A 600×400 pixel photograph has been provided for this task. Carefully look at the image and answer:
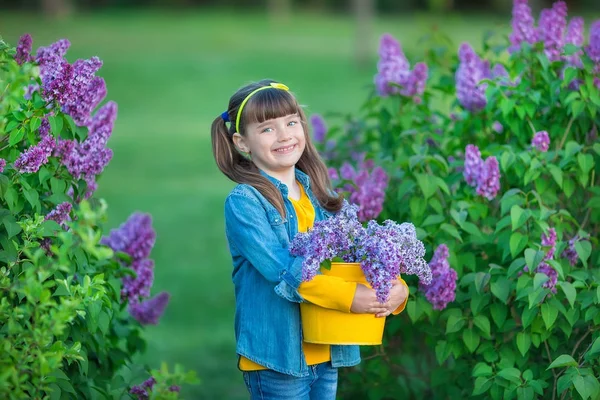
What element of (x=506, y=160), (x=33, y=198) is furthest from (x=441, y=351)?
(x=33, y=198)

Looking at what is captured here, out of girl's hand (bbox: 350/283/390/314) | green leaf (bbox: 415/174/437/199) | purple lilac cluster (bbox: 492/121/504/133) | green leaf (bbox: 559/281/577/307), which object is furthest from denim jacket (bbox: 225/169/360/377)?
purple lilac cluster (bbox: 492/121/504/133)

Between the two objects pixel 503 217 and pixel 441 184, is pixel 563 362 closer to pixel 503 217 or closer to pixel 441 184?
pixel 503 217

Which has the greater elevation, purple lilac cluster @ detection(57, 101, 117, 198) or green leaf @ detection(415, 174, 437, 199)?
purple lilac cluster @ detection(57, 101, 117, 198)

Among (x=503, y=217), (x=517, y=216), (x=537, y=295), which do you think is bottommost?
(x=537, y=295)

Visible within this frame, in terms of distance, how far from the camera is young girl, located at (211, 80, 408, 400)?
10.7 ft

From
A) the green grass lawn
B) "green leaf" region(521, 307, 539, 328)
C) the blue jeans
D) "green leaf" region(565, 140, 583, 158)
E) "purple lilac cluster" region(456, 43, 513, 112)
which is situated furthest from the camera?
the green grass lawn

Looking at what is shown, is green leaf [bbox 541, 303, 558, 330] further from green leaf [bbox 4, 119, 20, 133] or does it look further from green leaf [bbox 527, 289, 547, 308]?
green leaf [bbox 4, 119, 20, 133]

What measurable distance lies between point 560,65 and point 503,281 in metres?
1.15

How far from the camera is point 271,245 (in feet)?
10.7

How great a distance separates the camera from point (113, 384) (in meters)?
3.87

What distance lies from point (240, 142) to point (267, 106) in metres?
0.19

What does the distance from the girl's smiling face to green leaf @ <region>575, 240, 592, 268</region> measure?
1199mm

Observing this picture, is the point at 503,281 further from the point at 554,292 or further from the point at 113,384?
the point at 113,384

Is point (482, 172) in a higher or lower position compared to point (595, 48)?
lower
